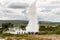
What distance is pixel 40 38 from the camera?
2430 mm

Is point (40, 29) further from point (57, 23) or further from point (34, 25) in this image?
point (57, 23)

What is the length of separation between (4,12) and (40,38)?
639mm

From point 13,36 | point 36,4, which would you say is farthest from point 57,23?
point 13,36

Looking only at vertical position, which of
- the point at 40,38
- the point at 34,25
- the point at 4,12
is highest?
the point at 4,12

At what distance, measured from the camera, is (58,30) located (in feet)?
8.05

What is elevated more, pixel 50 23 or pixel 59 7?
pixel 59 7

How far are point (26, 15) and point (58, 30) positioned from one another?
0.51m

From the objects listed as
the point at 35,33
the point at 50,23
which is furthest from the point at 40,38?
the point at 50,23

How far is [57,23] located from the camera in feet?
8.01

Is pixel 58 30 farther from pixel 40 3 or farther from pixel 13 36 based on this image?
pixel 13 36

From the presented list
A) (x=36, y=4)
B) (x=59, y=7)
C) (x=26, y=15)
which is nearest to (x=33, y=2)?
(x=36, y=4)

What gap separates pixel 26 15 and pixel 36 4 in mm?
215

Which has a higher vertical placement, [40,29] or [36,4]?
[36,4]

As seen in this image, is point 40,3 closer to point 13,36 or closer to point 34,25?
point 34,25
